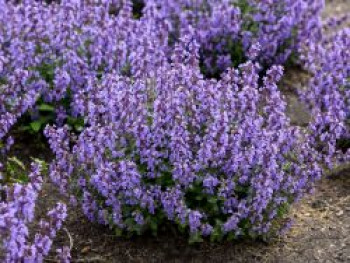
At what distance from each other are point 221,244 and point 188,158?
64 centimetres

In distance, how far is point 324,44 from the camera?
20.8 ft

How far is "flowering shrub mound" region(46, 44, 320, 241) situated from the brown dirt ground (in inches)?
7.1

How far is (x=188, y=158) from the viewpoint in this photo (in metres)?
3.95

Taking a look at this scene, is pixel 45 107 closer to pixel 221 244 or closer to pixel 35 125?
pixel 35 125

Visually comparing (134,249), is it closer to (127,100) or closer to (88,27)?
(127,100)

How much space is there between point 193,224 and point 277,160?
0.69 m

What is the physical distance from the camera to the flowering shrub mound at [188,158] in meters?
3.84

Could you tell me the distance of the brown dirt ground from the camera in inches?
163

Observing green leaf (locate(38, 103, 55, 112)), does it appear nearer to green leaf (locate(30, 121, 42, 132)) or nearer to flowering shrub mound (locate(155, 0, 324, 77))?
green leaf (locate(30, 121, 42, 132))

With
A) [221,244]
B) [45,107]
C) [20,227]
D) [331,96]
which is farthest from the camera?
[45,107]

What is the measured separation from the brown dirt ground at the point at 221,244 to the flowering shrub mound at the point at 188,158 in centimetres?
18

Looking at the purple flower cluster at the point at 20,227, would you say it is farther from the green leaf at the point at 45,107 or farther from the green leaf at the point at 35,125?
the green leaf at the point at 45,107

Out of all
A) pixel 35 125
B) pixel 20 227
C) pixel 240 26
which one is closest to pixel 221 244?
pixel 20 227

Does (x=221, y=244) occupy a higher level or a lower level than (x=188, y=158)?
lower
